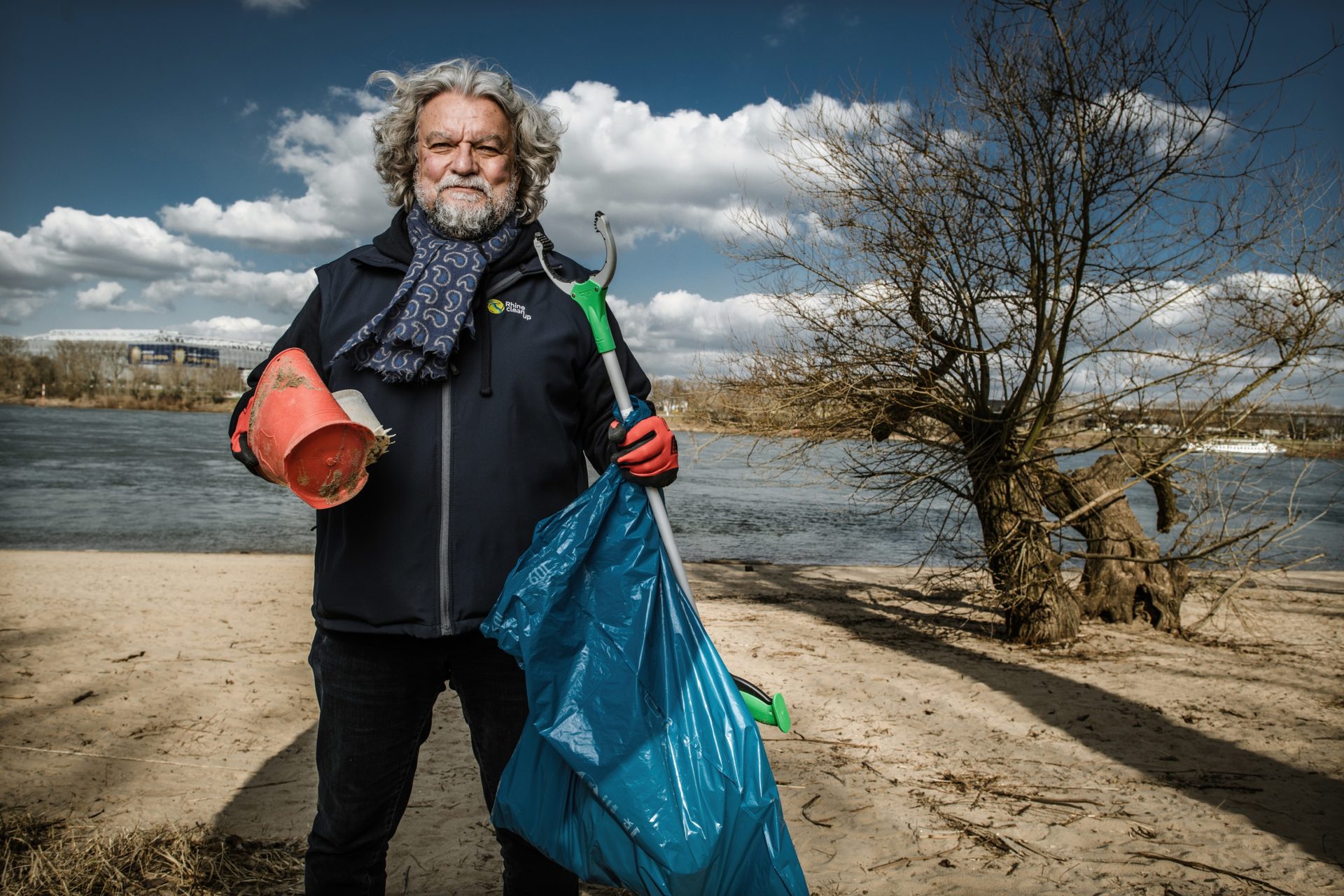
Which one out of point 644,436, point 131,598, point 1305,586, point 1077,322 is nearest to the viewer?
point 644,436

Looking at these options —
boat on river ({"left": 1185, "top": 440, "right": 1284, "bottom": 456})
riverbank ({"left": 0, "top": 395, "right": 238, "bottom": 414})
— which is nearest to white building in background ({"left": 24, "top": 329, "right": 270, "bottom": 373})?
riverbank ({"left": 0, "top": 395, "right": 238, "bottom": 414})

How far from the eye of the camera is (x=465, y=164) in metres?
1.84

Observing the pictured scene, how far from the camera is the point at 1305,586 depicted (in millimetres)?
9492

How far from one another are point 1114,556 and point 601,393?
4.83 meters

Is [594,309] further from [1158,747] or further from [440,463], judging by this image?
[1158,747]

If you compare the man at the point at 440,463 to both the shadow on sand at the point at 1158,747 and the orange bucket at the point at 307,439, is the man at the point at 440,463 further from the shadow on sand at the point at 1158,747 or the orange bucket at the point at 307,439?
the shadow on sand at the point at 1158,747

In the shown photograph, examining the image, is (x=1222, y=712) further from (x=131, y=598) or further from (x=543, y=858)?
(x=131, y=598)

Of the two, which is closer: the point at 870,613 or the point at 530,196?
the point at 530,196

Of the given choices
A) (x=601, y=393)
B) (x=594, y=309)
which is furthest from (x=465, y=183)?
(x=601, y=393)

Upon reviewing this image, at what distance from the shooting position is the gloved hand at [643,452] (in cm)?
172

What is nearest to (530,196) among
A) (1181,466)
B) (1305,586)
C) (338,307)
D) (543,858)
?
(338,307)

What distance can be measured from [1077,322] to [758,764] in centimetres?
459

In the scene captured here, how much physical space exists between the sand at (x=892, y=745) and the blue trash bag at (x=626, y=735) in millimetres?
1090

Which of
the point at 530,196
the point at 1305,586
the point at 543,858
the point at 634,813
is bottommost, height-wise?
the point at 1305,586
